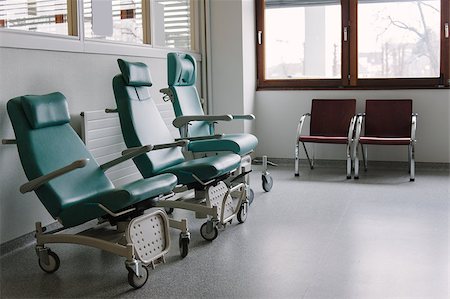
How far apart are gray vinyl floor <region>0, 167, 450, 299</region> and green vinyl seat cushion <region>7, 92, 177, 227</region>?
1.28 ft

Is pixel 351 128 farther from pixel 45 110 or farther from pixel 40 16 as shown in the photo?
pixel 45 110

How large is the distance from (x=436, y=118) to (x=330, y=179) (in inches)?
55.3

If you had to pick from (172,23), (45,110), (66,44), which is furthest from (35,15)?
(172,23)

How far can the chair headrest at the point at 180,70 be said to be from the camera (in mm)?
5004

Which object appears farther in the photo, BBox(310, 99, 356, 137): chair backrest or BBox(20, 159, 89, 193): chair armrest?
BBox(310, 99, 356, 137): chair backrest

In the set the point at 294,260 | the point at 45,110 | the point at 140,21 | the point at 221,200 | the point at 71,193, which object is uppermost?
the point at 140,21

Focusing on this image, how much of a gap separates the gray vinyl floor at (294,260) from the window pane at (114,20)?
60.1 inches

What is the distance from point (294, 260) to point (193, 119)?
1.61m

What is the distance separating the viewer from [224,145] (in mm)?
4723

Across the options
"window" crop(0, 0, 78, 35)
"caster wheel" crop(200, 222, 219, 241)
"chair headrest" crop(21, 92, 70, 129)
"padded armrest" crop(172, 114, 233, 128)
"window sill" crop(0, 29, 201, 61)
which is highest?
"window" crop(0, 0, 78, 35)

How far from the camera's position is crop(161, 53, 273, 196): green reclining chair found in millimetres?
4742

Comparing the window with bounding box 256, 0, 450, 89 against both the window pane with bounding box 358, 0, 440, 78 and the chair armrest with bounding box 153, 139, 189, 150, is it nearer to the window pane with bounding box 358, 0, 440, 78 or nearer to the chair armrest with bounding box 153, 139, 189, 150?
the window pane with bounding box 358, 0, 440, 78

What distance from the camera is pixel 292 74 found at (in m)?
7.07

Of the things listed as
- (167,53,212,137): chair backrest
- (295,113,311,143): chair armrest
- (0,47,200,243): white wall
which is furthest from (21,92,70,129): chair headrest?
(295,113,311,143): chair armrest
